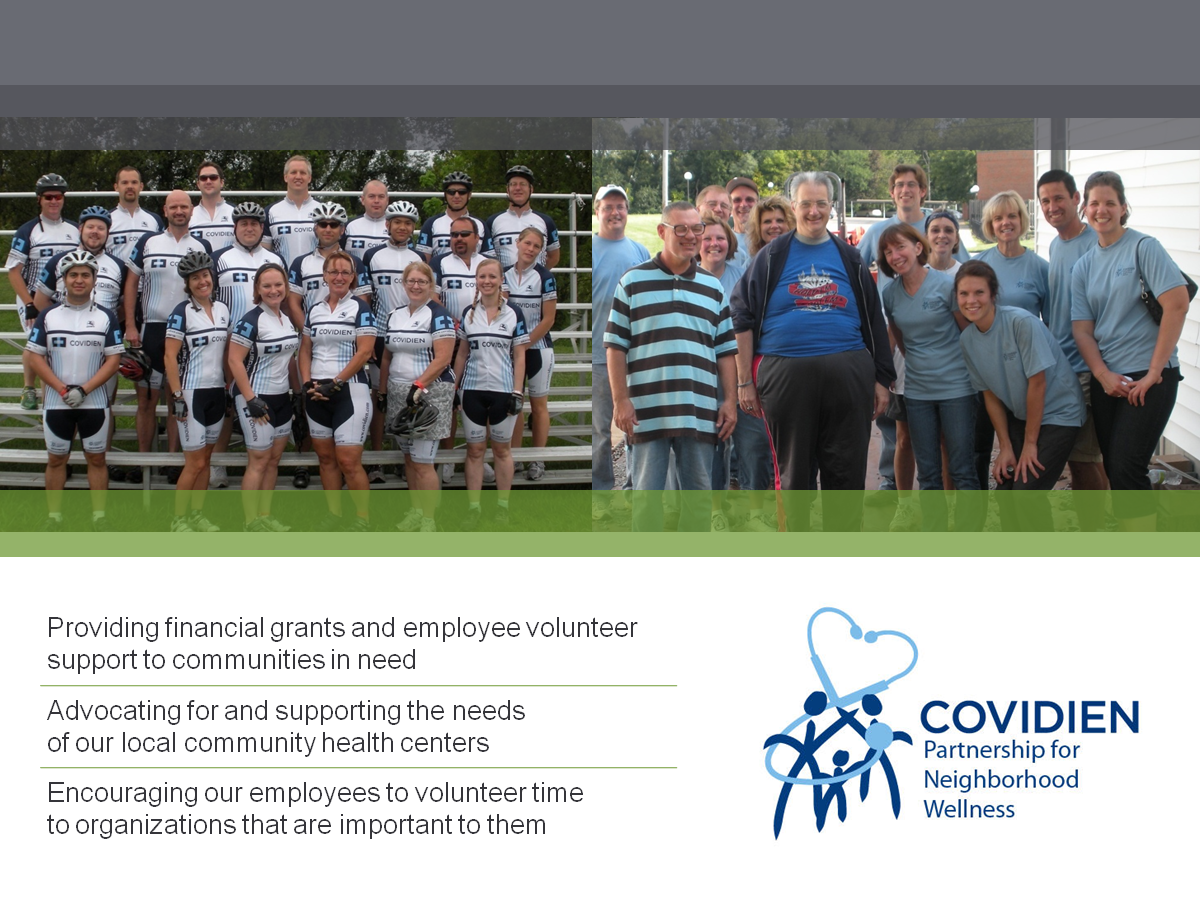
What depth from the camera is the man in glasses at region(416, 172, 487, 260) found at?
17.4 feet

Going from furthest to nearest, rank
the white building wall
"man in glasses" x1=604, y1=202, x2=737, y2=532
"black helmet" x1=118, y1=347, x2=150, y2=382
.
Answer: "black helmet" x1=118, y1=347, x2=150, y2=382 < "man in glasses" x1=604, y1=202, x2=737, y2=532 < the white building wall

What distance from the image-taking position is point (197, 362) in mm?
5004

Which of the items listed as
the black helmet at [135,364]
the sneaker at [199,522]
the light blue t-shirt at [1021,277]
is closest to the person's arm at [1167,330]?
the light blue t-shirt at [1021,277]

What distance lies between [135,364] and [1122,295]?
4.16 m

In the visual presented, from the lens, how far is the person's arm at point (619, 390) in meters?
3.67

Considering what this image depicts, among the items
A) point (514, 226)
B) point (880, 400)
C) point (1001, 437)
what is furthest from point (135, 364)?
point (1001, 437)

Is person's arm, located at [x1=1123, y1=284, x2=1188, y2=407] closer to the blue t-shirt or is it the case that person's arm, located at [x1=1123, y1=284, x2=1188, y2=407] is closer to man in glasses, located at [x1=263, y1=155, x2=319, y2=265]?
the blue t-shirt

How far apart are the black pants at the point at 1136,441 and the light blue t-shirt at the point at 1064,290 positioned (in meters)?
0.14

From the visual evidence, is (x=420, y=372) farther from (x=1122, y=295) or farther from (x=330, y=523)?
(x=1122, y=295)

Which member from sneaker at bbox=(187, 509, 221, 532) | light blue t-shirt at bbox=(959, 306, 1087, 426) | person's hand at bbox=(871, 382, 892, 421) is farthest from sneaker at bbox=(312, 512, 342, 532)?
light blue t-shirt at bbox=(959, 306, 1087, 426)

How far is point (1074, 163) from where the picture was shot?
367cm

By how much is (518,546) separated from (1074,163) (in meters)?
A: 2.17

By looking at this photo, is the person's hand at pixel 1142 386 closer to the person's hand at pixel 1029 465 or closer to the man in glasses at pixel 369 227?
the person's hand at pixel 1029 465
